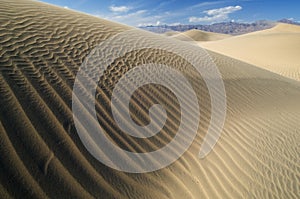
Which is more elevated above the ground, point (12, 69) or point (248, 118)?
point (12, 69)

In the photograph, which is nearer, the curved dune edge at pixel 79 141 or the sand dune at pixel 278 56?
the curved dune edge at pixel 79 141

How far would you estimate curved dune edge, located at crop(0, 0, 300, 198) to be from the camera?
9.43ft

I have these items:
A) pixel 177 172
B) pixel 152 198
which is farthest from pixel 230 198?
pixel 152 198

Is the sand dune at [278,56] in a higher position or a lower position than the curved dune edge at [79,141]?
lower

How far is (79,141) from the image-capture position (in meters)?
3.29

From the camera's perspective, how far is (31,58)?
13.9 feet

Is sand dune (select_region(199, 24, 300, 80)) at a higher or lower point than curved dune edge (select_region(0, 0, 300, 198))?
lower

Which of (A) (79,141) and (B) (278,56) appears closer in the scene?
(A) (79,141)

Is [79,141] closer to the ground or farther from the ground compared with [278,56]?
farther from the ground

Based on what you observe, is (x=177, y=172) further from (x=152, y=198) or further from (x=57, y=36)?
(x=57, y=36)

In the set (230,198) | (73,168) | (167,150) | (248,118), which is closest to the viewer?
(73,168)

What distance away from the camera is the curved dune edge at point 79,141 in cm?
287

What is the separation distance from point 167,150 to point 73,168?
1395 mm

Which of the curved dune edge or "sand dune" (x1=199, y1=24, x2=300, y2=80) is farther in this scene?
"sand dune" (x1=199, y1=24, x2=300, y2=80)
